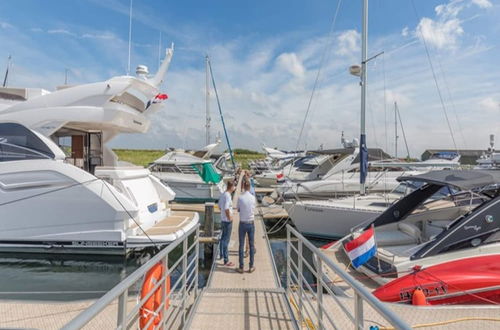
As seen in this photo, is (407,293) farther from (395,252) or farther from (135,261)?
(135,261)

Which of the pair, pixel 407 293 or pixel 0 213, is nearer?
pixel 407 293

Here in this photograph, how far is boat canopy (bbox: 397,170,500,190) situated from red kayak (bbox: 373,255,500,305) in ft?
4.63

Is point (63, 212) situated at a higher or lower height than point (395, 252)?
higher

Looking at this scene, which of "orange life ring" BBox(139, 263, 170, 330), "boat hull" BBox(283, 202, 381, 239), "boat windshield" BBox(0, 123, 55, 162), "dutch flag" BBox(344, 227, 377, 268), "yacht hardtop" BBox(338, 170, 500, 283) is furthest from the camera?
"boat hull" BBox(283, 202, 381, 239)

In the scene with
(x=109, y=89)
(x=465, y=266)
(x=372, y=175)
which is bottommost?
(x=465, y=266)

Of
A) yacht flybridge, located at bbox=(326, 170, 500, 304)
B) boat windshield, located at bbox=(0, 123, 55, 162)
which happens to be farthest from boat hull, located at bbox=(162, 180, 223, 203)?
yacht flybridge, located at bbox=(326, 170, 500, 304)

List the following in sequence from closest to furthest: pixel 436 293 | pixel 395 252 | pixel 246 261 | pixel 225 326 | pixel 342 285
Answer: pixel 225 326
pixel 436 293
pixel 342 285
pixel 395 252
pixel 246 261

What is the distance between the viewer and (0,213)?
7.72m

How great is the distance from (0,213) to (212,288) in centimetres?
622

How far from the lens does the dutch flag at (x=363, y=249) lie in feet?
16.9

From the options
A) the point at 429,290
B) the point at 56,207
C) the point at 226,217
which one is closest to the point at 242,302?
the point at 226,217

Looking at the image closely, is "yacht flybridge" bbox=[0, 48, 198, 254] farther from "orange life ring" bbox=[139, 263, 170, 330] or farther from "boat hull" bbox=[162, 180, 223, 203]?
"boat hull" bbox=[162, 180, 223, 203]

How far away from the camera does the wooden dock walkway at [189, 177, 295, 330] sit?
13.1 ft

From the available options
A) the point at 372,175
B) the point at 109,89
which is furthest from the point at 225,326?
the point at 372,175
